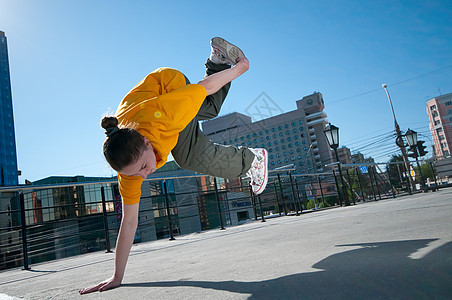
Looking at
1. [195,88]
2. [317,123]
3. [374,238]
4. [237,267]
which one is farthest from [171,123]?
[317,123]

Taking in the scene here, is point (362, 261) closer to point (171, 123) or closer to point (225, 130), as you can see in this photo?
point (171, 123)

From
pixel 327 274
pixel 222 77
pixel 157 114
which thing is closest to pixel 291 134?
pixel 222 77

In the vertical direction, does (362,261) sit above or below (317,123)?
below

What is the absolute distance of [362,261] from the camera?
99 cm

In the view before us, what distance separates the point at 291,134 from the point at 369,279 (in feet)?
286

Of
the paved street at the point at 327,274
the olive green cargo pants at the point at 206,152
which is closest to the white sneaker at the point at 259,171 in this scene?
the olive green cargo pants at the point at 206,152

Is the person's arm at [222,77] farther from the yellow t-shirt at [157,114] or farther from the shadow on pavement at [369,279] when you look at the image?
the shadow on pavement at [369,279]

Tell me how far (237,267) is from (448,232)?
911 millimetres

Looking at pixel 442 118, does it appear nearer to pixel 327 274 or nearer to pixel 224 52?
pixel 224 52

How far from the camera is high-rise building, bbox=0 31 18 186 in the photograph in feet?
171

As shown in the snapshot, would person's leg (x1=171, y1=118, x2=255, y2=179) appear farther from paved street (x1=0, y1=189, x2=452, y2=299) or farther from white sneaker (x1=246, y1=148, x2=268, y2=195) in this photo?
paved street (x1=0, y1=189, x2=452, y2=299)

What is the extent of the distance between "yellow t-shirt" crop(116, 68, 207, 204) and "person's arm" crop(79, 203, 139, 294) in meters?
0.06

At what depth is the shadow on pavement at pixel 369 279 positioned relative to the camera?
0.66m

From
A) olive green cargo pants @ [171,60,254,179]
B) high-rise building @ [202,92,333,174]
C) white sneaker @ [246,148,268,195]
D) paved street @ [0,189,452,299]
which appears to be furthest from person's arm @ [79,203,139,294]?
high-rise building @ [202,92,333,174]
